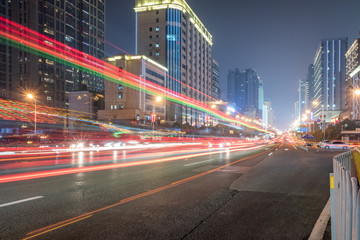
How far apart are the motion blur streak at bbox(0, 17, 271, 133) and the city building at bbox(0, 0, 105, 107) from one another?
8.83 feet

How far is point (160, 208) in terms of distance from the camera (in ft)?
21.7

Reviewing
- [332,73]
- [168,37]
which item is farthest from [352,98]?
[332,73]

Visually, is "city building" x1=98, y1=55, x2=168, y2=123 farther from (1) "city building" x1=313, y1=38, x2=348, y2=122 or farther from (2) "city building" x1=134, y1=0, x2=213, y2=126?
Result: (1) "city building" x1=313, y1=38, x2=348, y2=122

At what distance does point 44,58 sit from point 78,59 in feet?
87.0

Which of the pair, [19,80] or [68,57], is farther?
[68,57]

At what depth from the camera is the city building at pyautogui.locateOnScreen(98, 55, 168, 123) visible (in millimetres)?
77562

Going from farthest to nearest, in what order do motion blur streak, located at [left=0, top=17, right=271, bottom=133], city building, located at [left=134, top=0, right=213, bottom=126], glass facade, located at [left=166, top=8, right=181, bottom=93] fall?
1. city building, located at [left=134, top=0, right=213, bottom=126]
2. glass facade, located at [left=166, top=8, right=181, bottom=93]
3. motion blur streak, located at [left=0, top=17, right=271, bottom=133]

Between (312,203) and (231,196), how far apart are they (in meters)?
2.33

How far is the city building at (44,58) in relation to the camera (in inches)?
3728

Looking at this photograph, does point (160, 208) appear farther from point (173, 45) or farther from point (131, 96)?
point (173, 45)

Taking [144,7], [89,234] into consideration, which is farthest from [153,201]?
[144,7]

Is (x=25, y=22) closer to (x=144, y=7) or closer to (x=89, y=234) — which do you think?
(x=144, y=7)

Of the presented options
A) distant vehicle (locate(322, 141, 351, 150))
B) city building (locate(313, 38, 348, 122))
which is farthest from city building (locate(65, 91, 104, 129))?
city building (locate(313, 38, 348, 122))

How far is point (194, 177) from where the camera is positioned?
11.4 metres
